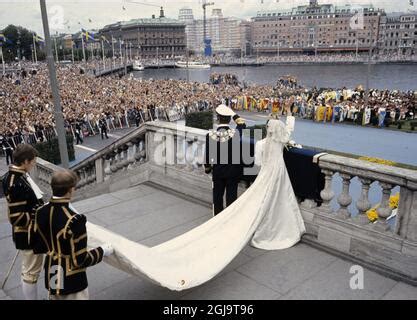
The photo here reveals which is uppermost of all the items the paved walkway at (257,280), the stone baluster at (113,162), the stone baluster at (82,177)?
the stone baluster at (113,162)

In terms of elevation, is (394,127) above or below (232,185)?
below

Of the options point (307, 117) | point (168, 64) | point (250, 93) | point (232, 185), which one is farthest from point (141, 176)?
point (168, 64)

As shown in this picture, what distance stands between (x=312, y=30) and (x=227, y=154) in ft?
572

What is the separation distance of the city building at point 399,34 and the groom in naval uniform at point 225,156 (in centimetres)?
16144

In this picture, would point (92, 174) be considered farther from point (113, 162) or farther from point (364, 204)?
point (364, 204)

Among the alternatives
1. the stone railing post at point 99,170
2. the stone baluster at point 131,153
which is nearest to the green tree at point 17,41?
the stone railing post at point 99,170

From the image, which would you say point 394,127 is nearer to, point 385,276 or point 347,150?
point 347,150

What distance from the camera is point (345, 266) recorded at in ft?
16.7

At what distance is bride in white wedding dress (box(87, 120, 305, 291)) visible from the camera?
412cm

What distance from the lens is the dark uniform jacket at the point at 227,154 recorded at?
614 cm

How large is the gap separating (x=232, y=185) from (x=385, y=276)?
2452 mm

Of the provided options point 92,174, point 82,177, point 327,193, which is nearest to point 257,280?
point 327,193

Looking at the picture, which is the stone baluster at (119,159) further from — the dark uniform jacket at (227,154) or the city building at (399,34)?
the city building at (399,34)

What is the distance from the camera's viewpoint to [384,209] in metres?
4.95
